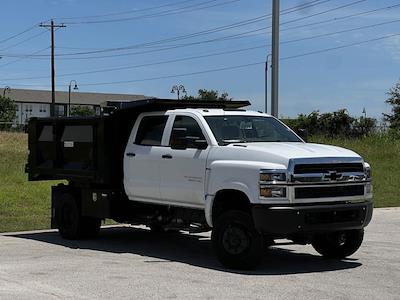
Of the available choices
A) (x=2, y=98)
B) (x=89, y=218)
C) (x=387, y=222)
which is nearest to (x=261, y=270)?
(x=89, y=218)

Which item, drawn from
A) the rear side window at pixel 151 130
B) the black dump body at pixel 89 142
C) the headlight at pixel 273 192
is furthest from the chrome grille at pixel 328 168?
the black dump body at pixel 89 142

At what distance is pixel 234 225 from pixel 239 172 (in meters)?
0.74

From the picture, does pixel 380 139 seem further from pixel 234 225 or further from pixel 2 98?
pixel 2 98

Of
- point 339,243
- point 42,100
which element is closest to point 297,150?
point 339,243

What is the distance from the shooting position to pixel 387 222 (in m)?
15.3

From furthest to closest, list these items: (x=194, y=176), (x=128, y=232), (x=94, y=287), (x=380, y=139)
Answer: (x=380, y=139), (x=128, y=232), (x=194, y=176), (x=94, y=287)

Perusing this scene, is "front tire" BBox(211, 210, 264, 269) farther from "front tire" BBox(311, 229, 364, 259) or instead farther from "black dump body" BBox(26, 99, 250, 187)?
"black dump body" BBox(26, 99, 250, 187)

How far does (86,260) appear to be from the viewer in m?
9.97

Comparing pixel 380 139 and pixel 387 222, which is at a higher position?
pixel 380 139

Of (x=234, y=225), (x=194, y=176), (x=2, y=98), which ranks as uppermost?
(x=2, y=98)

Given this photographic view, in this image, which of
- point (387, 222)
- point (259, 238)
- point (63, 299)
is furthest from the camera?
point (387, 222)

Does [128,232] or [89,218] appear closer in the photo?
[89,218]

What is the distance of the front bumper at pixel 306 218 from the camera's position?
8.71 metres

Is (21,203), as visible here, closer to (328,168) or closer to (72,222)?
(72,222)
